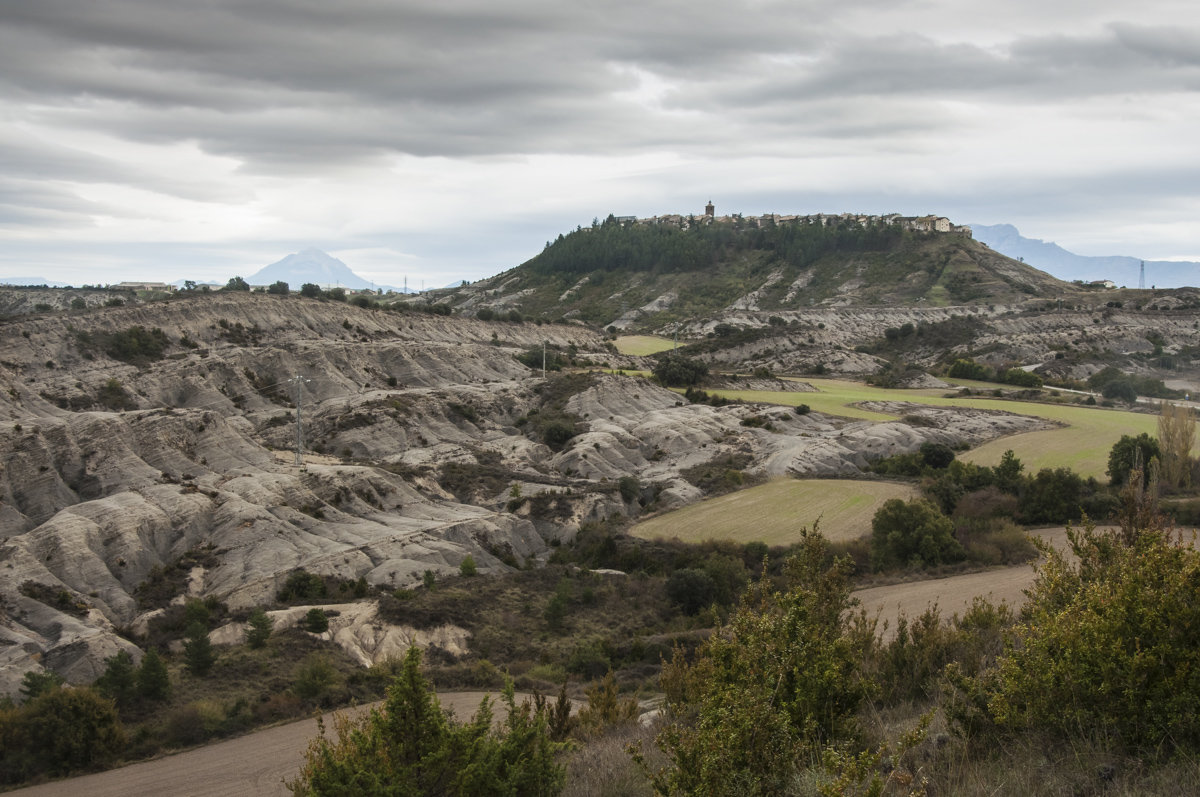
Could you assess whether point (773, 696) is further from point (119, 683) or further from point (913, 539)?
point (913, 539)

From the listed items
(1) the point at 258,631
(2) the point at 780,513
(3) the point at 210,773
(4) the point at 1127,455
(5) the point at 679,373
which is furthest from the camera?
(5) the point at 679,373

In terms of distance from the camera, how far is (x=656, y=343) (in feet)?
406

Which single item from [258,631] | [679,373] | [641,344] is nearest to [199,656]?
[258,631]

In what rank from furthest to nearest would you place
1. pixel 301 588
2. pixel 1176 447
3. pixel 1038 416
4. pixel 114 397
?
1. pixel 1038 416
2. pixel 114 397
3. pixel 1176 447
4. pixel 301 588

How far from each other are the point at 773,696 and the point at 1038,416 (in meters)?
70.7

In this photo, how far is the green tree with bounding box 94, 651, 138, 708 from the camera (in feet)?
79.1

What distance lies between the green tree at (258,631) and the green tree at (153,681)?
393 cm

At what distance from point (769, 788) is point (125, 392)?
2320 inches

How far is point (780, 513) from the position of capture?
4744 centimetres

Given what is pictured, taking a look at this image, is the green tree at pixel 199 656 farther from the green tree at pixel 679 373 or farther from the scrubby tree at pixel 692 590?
the green tree at pixel 679 373

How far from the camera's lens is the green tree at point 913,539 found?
1519 inches

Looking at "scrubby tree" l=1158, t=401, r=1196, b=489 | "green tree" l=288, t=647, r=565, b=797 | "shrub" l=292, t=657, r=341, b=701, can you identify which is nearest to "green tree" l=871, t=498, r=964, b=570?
"scrubby tree" l=1158, t=401, r=1196, b=489

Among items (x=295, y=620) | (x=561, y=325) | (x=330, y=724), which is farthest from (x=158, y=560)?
(x=561, y=325)

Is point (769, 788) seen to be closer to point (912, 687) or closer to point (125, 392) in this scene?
point (912, 687)
